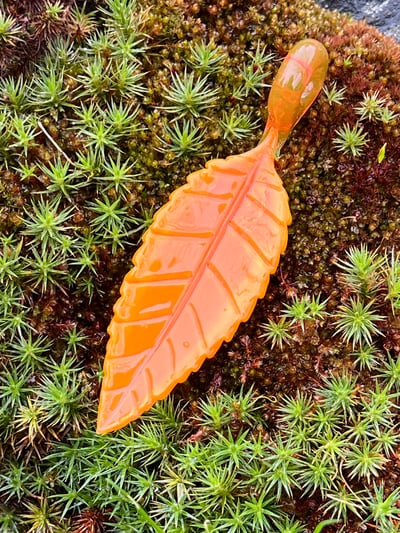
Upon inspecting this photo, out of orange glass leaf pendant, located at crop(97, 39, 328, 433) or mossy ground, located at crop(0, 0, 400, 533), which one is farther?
mossy ground, located at crop(0, 0, 400, 533)

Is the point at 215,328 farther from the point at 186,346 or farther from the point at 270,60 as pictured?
the point at 270,60

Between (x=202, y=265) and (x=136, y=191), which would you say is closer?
(x=202, y=265)

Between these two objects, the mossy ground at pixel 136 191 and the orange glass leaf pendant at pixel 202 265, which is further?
the mossy ground at pixel 136 191

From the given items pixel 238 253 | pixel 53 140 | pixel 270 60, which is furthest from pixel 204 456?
pixel 270 60
